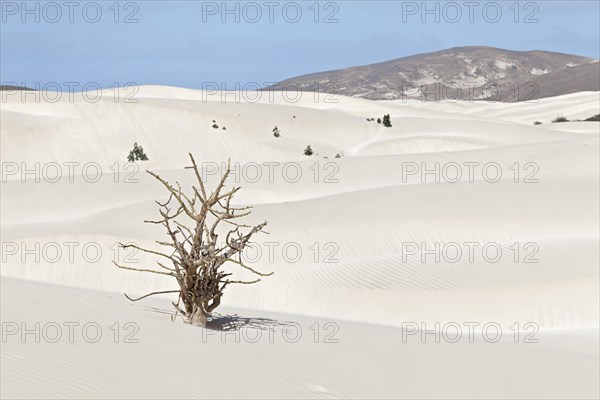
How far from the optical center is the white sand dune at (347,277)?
6.14 meters

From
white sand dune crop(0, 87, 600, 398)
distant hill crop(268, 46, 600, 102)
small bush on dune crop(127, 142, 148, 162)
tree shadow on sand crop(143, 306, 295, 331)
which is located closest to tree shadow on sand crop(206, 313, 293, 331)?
tree shadow on sand crop(143, 306, 295, 331)

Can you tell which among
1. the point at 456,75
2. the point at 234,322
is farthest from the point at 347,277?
the point at 456,75

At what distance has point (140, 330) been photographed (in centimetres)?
717

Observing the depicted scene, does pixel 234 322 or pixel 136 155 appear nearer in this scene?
pixel 234 322

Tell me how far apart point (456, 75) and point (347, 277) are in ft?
392

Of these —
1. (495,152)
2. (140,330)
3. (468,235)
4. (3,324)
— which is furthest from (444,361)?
→ (495,152)

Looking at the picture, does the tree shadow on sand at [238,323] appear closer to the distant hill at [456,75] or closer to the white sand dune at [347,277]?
the white sand dune at [347,277]

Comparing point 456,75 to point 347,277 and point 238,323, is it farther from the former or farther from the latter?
point 238,323

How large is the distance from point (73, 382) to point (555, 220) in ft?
44.2

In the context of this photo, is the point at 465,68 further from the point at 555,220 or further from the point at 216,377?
the point at 216,377

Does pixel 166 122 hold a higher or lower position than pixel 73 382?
higher

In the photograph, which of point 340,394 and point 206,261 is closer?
point 340,394

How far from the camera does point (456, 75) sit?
128875 mm

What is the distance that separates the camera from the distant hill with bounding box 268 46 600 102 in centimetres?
Result: 9950
